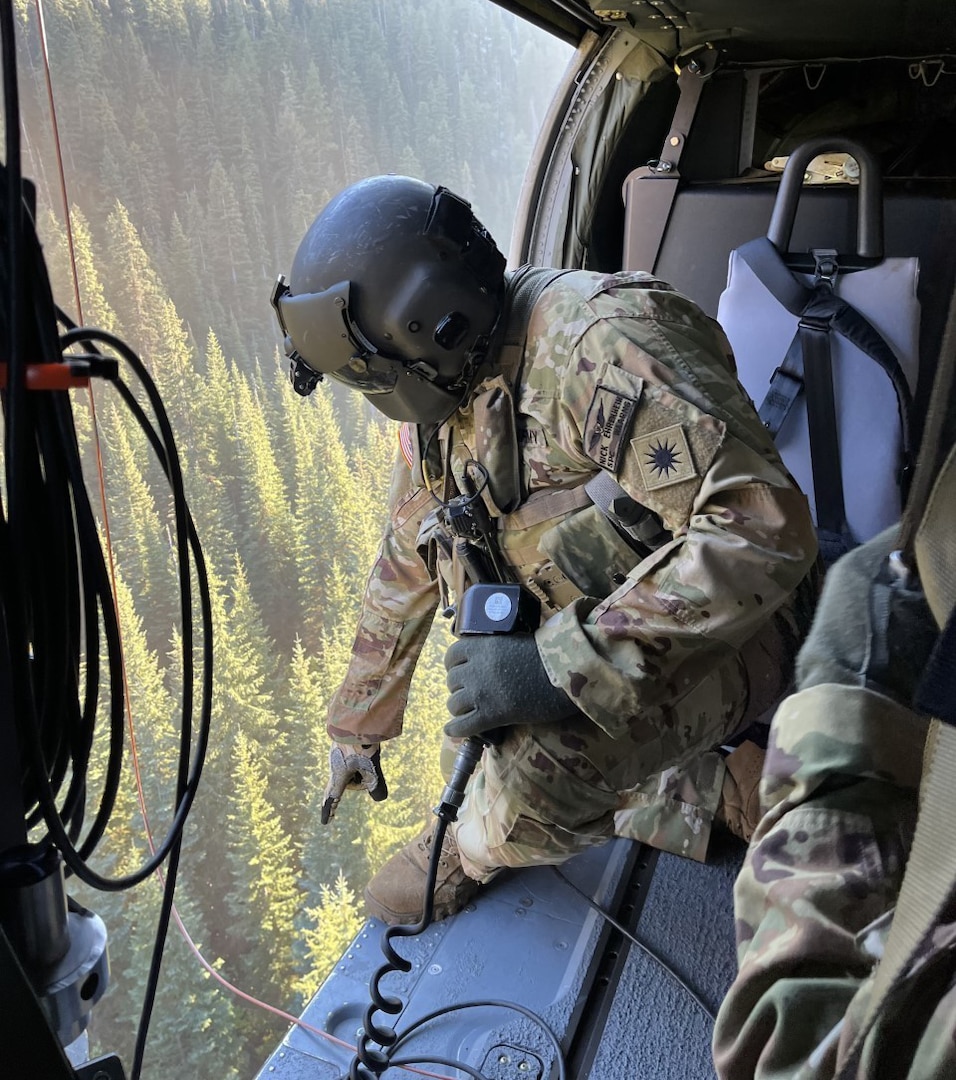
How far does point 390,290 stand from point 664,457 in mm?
528

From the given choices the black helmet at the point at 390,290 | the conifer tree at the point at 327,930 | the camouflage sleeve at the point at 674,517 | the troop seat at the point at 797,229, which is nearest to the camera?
the camouflage sleeve at the point at 674,517

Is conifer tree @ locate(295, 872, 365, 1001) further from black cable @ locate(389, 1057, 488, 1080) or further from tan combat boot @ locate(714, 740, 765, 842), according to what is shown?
tan combat boot @ locate(714, 740, 765, 842)

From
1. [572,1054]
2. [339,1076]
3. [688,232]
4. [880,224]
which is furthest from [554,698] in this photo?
[688,232]

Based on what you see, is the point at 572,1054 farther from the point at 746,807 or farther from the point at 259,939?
the point at 259,939

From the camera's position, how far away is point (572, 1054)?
5.16 feet

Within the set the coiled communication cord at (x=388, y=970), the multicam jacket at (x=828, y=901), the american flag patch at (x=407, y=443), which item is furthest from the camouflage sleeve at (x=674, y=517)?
the multicam jacket at (x=828, y=901)

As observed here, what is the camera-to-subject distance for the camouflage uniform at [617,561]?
1.36 metres

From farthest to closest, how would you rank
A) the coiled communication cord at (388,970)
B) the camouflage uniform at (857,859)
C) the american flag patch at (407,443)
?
the american flag patch at (407,443), the coiled communication cord at (388,970), the camouflage uniform at (857,859)

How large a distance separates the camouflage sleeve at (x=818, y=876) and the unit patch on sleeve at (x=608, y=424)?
2.60 feet

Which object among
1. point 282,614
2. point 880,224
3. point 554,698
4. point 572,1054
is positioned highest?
point 880,224

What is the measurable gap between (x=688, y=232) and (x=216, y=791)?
1976mm

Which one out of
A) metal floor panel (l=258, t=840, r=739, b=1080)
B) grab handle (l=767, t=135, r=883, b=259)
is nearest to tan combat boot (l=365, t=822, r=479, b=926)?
metal floor panel (l=258, t=840, r=739, b=1080)

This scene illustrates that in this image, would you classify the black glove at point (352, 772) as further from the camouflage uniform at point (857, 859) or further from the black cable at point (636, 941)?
the camouflage uniform at point (857, 859)

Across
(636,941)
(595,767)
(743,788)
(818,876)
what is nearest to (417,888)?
(636,941)
